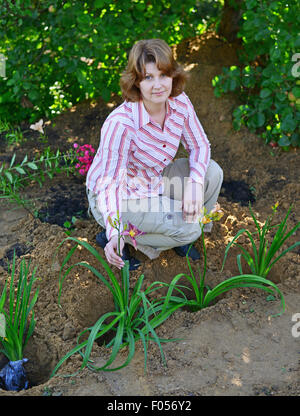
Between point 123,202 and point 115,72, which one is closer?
point 123,202

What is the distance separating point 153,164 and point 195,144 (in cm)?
28

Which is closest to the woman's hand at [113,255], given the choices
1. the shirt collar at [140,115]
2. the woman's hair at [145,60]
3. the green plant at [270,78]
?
the shirt collar at [140,115]

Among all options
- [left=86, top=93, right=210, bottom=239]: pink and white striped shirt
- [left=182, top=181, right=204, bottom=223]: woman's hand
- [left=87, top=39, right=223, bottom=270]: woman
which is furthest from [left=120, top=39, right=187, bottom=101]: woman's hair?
[left=182, top=181, right=204, bottom=223]: woman's hand

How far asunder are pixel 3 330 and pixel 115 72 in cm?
230

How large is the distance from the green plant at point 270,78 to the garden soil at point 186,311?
0.13 meters

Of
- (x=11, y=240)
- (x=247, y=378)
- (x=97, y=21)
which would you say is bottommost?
(x=247, y=378)

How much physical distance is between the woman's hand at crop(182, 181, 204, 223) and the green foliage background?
48.1 inches

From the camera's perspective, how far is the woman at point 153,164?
88.9 inches

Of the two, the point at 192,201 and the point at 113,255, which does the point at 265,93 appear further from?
the point at 113,255

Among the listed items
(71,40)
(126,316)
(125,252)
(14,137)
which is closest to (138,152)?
(125,252)

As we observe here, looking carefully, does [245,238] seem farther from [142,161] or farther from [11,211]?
[11,211]

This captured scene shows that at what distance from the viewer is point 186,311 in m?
2.37

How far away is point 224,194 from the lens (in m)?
3.18

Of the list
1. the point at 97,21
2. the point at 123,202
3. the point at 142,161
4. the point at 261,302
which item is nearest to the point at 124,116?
the point at 142,161
